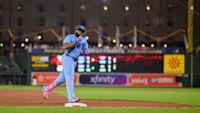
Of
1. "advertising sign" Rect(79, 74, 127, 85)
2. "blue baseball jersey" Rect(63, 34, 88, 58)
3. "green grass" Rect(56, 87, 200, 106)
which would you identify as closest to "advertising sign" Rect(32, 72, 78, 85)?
"advertising sign" Rect(79, 74, 127, 85)

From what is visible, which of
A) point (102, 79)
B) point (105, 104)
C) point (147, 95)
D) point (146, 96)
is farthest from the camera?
point (102, 79)

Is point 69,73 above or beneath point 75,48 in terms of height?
beneath

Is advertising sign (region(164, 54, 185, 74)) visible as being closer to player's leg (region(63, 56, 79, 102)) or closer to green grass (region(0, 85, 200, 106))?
green grass (region(0, 85, 200, 106))

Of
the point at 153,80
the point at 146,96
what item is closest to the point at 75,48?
the point at 146,96

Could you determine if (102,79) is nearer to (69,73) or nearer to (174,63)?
(174,63)

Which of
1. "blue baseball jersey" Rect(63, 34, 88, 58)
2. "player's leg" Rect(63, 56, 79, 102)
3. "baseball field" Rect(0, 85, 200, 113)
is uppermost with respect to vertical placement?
"blue baseball jersey" Rect(63, 34, 88, 58)

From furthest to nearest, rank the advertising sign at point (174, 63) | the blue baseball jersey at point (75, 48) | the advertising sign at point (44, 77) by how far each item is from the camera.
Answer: the advertising sign at point (44, 77) → the advertising sign at point (174, 63) → the blue baseball jersey at point (75, 48)

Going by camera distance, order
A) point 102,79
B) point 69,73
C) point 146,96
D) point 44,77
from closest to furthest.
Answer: point 69,73 → point 146,96 → point 102,79 → point 44,77

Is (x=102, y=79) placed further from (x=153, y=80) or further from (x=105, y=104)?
(x=105, y=104)

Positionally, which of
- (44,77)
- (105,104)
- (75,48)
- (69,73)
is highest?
(75,48)

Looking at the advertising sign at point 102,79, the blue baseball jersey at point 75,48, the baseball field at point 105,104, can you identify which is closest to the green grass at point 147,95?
the baseball field at point 105,104

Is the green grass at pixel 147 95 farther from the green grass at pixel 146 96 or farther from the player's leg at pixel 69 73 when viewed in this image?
the player's leg at pixel 69 73

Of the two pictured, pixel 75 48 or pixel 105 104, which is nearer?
pixel 75 48

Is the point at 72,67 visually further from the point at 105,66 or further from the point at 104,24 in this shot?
the point at 104,24
